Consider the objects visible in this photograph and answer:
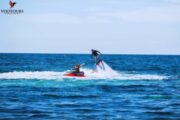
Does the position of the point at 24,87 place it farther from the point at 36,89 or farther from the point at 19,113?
the point at 19,113

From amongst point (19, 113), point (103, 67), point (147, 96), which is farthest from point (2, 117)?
point (103, 67)

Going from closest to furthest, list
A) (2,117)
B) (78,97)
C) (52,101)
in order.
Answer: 1. (2,117)
2. (52,101)
3. (78,97)

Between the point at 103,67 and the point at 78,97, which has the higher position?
the point at 103,67

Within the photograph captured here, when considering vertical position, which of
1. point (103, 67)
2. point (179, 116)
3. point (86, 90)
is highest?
point (103, 67)

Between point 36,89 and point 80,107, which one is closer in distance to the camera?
point 80,107

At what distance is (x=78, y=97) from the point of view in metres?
28.2

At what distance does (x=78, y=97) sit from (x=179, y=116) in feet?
28.0

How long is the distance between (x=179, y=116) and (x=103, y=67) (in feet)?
98.8

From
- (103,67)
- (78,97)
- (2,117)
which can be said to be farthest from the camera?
(103,67)

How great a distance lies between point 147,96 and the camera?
29.4 metres

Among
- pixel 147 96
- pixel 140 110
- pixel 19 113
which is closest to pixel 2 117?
pixel 19 113

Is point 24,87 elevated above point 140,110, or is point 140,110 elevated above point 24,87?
point 24,87

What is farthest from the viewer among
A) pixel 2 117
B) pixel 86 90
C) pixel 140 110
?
pixel 86 90

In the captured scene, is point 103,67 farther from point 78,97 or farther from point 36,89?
point 78,97
